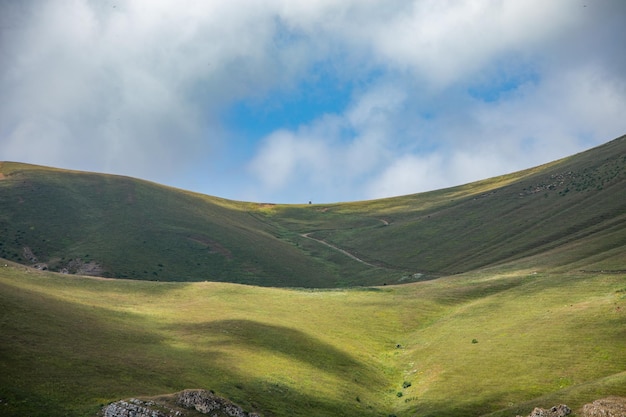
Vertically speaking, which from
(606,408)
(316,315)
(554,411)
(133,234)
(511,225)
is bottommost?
(554,411)

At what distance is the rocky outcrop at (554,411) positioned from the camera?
37250 millimetres

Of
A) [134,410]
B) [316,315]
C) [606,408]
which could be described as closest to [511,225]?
[316,315]

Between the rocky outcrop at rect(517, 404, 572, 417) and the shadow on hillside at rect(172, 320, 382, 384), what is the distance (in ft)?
52.5

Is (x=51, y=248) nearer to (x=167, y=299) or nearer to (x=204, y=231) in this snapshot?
(x=204, y=231)

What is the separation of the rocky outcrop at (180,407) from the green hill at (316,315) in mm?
1207

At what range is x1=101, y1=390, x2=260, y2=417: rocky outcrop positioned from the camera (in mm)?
33844

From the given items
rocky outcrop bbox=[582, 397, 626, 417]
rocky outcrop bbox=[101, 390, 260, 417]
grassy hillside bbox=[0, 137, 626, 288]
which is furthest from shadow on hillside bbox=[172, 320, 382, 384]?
grassy hillside bbox=[0, 137, 626, 288]

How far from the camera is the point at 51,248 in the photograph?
11412 centimetres

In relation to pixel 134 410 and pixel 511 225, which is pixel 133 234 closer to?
pixel 511 225

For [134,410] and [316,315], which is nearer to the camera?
[134,410]

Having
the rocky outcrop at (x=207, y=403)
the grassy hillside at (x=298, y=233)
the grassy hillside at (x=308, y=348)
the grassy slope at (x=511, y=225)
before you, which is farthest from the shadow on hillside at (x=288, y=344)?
the grassy slope at (x=511, y=225)

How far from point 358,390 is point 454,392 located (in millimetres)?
7374

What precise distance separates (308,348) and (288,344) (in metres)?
1.85

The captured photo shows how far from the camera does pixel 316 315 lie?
6981 centimetres
